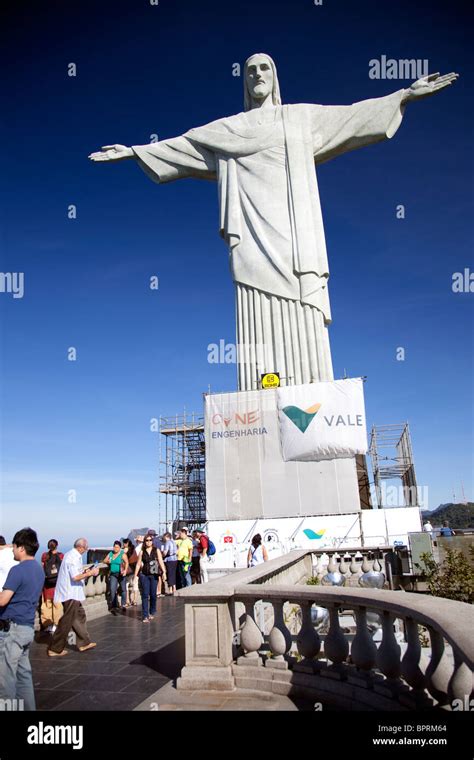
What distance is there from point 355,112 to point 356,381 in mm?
13416

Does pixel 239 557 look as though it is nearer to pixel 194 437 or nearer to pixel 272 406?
pixel 272 406

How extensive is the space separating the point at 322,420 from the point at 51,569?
14540 millimetres

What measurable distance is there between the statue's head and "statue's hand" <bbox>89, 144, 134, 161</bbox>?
23.9ft

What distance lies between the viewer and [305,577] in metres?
13.0

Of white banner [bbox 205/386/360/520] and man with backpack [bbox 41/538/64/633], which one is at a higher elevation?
white banner [bbox 205/386/360/520]

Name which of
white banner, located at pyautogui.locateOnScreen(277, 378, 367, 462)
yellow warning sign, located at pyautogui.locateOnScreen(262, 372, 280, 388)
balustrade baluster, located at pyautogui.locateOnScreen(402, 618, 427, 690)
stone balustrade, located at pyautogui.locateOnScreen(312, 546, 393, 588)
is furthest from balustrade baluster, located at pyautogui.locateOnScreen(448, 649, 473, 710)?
yellow warning sign, located at pyautogui.locateOnScreen(262, 372, 280, 388)

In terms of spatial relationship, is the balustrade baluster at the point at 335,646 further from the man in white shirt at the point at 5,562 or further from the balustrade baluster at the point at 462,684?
the man in white shirt at the point at 5,562

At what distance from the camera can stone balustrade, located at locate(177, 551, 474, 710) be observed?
406cm

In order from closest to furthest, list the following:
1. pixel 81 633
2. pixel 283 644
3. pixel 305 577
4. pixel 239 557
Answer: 1. pixel 283 644
2. pixel 81 633
3. pixel 305 577
4. pixel 239 557

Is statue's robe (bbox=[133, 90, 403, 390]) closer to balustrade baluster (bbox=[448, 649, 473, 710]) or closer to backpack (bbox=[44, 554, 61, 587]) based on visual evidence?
backpack (bbox=[44, 554, 61, 587])

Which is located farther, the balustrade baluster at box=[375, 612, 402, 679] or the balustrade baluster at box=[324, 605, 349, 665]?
the balustrade baluster at box=[324, 605, 349, 665]

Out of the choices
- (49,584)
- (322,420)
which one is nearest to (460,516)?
(322,420)

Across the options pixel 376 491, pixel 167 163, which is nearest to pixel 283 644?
pixel 167 163

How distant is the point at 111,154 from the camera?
26141 mm
